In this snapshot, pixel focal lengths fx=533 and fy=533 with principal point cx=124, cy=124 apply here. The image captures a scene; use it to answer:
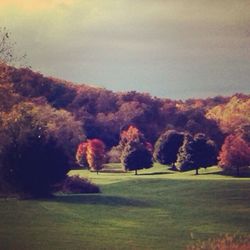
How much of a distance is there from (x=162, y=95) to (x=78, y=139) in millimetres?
876

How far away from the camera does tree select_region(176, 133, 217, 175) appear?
471cm

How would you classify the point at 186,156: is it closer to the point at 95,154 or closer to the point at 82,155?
the point at 95,154

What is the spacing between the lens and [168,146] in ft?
15.8

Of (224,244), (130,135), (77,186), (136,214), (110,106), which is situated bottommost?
(224,244)

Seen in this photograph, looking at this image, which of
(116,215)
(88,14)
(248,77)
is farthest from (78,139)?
(248,77)

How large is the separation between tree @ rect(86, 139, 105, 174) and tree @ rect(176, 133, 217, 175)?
0.69m

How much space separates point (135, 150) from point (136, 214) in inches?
22.8

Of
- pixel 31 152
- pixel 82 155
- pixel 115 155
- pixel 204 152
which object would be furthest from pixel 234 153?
pixel 31 152

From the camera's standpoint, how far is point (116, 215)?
466 centimetres

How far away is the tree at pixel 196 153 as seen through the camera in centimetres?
471

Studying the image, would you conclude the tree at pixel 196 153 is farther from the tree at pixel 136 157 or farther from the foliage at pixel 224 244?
the foliage at pixel 224 244

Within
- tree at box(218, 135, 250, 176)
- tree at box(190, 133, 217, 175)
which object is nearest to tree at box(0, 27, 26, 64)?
tree at box(190, 133, 217, 175)

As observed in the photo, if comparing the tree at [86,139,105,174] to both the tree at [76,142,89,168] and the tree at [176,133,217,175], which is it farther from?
the tree at [176,133,217,175]

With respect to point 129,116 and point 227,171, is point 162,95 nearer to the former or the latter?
point 129,116
